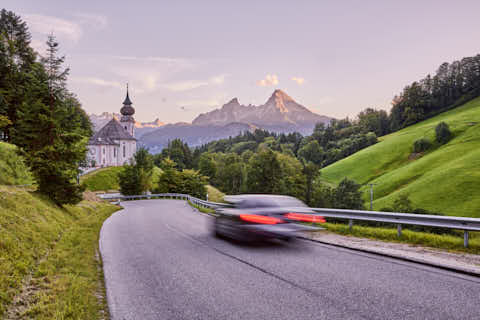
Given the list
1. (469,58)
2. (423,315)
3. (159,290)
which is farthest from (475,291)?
(469,58)

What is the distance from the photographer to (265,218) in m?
8.15

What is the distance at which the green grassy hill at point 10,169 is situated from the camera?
87.9 feet

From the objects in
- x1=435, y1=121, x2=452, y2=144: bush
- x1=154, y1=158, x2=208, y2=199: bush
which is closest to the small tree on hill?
x1=154, y1=158, x2=208, y2=199: bush

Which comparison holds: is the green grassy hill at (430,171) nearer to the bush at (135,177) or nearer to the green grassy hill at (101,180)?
the bush at (135,177)

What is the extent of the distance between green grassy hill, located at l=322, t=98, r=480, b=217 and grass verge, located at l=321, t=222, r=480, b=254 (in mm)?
44014

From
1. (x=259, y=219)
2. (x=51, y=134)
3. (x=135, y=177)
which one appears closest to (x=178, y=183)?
(x=135, y=177)

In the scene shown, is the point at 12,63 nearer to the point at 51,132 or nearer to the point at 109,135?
the point at 51,132

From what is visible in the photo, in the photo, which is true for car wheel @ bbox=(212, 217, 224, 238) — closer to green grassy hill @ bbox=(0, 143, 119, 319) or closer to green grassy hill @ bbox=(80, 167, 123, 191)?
green grassy hill @ bbox=(0, 143, 119, 319)

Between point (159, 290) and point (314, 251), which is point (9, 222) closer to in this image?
point (159, 290)

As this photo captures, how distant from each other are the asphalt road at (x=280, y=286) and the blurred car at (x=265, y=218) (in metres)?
0.50

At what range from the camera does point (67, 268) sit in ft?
21.3

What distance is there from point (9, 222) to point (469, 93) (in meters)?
166

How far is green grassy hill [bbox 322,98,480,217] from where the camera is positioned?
163 feet

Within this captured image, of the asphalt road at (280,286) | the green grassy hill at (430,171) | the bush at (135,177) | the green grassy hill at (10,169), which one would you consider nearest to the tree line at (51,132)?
the asphalt road at (280,286)
